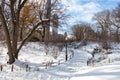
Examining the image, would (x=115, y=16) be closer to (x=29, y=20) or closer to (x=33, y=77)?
(x=29, y=20)

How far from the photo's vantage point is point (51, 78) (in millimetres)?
19469

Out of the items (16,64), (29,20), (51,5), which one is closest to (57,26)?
(51,5)

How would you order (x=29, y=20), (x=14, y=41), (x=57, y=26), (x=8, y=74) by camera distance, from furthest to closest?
(x=29, y=20) → (x=57, y=26) → (x=14, y=41) → (x=8, y=74)

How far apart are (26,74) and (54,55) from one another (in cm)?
2262

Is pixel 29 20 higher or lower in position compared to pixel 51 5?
lower

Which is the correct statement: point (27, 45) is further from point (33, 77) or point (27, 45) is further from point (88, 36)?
point (88, 36)

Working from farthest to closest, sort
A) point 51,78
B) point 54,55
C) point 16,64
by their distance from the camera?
1. point 54,55
2. point 16,64
3. point 51,78

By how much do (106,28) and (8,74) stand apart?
8516 cm

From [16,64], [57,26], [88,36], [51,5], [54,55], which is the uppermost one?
Result: [51,5]

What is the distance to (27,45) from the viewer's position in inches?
2340

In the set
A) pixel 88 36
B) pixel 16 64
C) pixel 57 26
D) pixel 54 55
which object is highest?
pixel 57 26

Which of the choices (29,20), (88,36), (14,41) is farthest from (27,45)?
(88,36)

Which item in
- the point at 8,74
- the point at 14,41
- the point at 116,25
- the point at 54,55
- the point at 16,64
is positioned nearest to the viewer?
the point at 8,74

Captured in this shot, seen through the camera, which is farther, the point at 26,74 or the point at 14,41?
the point at 14,41
